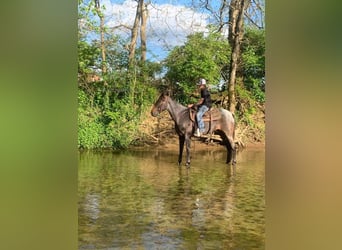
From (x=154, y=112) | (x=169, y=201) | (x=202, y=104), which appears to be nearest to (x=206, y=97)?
(x=202, y=104)

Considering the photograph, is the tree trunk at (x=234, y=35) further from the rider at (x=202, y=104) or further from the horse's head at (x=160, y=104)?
the horse's head at (x=160, y=104)

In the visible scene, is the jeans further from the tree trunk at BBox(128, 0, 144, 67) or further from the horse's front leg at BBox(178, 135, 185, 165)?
the tree trunk at BBox(128, 0, 144, 67)

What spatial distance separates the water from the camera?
8.45ft

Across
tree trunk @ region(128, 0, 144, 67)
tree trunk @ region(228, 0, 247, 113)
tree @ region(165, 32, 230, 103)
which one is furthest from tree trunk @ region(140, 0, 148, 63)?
tree trunk @ region(228, 0, 247, 113)

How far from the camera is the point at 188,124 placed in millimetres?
2750

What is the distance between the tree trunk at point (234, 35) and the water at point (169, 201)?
0.44 meters

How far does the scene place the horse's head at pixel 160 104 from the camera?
275 cm

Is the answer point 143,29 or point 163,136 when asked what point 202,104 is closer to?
point 163,136

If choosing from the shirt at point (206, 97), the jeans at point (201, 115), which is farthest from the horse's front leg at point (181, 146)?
the shirt at point (206, 97)

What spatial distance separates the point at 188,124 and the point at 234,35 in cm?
61

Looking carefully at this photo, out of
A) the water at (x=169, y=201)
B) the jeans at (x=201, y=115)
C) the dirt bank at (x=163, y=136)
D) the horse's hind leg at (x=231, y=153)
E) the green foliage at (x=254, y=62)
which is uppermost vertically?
the green foliage at (x=254, y=62)
